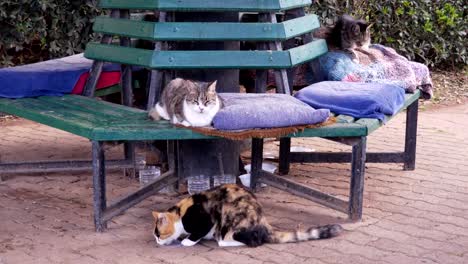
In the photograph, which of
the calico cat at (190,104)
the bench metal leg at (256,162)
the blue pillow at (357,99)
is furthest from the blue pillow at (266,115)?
the bench metal leg at (256,162)

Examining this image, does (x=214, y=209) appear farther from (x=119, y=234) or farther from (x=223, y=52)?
(x=223, y=52)

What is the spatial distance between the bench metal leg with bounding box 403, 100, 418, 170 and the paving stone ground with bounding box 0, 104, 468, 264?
9 cm

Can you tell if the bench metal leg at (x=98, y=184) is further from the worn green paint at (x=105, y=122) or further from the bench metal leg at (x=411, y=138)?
the bench metal leg at (x=411, y=138)

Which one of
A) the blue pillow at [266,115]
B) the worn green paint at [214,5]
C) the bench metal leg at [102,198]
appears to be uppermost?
the worn green paint at [214,5]

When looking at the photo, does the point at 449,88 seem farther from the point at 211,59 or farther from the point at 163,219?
the point at 163,219

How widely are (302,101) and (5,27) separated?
154 inches

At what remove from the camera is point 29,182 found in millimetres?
5422

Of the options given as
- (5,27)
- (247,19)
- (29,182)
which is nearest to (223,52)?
(247,19)

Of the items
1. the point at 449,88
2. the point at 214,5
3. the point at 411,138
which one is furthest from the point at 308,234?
the point at 449,88

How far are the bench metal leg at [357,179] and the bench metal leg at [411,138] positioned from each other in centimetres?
136

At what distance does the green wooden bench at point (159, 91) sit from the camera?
4.31 metres

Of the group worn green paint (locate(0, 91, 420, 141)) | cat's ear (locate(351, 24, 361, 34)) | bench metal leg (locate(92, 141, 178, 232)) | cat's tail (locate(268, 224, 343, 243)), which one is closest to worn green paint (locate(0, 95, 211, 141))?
worn green paint (locate(0, 91, 420, 141))

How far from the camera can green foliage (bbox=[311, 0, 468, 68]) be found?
9.26 m

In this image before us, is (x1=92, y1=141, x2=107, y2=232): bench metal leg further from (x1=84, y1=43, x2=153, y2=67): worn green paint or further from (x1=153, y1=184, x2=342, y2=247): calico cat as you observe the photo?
(x1=84, y1=43, x2=153, y2=67): worn green paint
